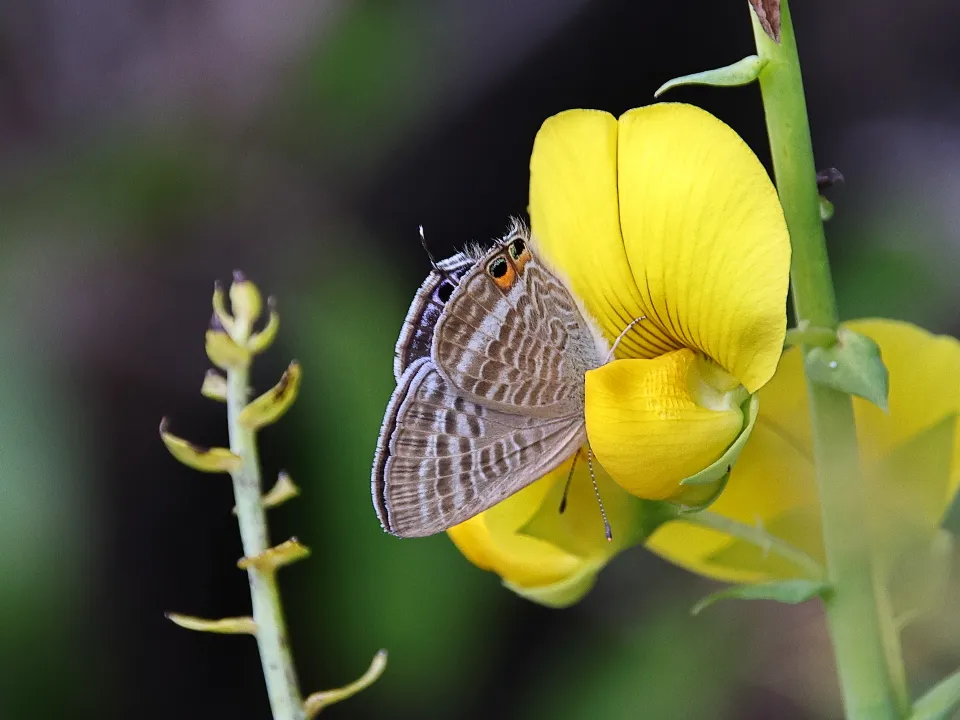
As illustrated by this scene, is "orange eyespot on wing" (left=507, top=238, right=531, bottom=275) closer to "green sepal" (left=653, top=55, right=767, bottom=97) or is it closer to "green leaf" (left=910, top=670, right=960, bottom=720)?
"green sepal" (left=653, top=55, right=767, bottom=97)

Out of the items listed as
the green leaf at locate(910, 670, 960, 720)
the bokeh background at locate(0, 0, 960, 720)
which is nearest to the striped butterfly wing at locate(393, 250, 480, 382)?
the green leaf at locate(910, 670, 960, 720)

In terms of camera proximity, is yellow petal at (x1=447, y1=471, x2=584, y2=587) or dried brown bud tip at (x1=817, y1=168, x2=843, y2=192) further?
yellow petal at (x1=447, y1=471, x2=584, y2=587)

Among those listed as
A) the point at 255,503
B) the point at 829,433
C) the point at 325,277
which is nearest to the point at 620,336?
the point at 829,433

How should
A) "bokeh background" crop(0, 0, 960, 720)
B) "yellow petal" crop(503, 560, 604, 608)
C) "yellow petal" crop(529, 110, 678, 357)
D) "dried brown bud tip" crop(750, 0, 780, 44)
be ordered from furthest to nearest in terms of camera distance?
"bokeh background" crop(0, 0, 960, 720), "yellow petal" crop(503, 560, 604, 608), "yellow petal" crop(529, 110, 678, 357), "dried brown bud tip" crop(750, 0, 780, 44)

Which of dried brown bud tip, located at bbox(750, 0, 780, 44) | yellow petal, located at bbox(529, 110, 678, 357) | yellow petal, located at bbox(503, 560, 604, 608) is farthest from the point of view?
yellow petal, located at bbox(503, 560, 604, 608)

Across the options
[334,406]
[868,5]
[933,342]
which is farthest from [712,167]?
[868,5]

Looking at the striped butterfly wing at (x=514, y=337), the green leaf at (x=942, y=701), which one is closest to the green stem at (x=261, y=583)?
the striped butterfly wing at (x=514, y=337)
